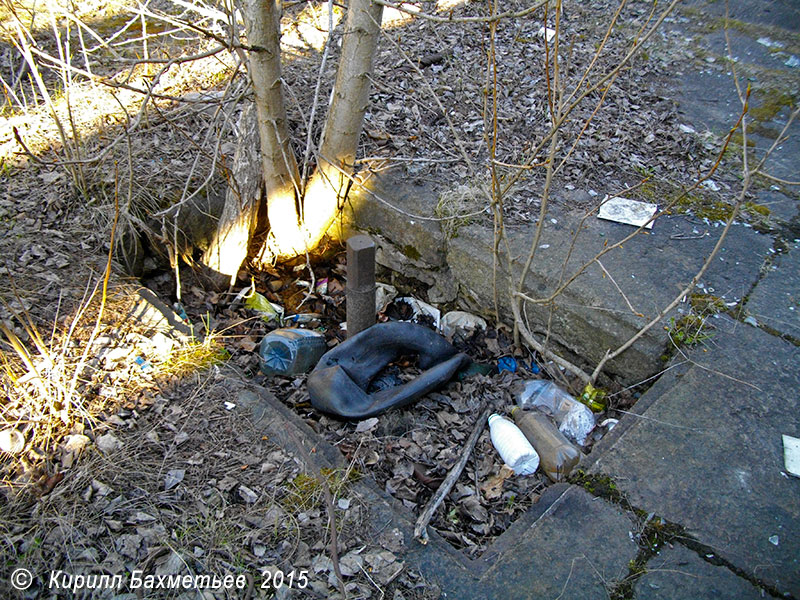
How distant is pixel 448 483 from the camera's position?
2.28 m

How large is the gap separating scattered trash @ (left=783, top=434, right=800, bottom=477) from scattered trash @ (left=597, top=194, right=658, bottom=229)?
56.2 inches

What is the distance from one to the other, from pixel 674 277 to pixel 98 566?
2.88 meters

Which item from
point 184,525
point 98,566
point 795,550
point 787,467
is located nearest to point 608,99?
point 787,467

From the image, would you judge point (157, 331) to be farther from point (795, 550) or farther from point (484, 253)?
point (795, 550)

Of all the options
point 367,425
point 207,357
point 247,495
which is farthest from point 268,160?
point 247,495

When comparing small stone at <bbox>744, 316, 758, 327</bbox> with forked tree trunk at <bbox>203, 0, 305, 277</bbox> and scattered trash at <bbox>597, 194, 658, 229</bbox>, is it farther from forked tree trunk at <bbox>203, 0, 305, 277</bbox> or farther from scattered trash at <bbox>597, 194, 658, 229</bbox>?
forked tree trunk at <bbox>203, 0, 305, 277</bbox>

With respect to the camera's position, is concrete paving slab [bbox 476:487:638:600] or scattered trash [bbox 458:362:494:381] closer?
concrete paving slab [bbox 476:487:638:600]

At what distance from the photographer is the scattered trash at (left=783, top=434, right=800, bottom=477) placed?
208cm

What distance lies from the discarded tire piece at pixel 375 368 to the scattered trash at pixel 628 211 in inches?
50.3

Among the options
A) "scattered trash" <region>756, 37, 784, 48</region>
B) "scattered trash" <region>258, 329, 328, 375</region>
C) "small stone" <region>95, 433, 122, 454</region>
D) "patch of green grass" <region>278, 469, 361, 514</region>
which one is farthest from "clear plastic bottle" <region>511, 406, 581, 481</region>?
"scattered trash" <region>756, 37, 784, 48</region>

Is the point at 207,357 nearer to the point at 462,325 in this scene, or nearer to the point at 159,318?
the point at 159,318

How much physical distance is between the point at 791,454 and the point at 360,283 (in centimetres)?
202

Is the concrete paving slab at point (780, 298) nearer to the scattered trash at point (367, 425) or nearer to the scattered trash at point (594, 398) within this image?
the scattered trash at point (594, 398)

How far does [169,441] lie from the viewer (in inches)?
90.7
